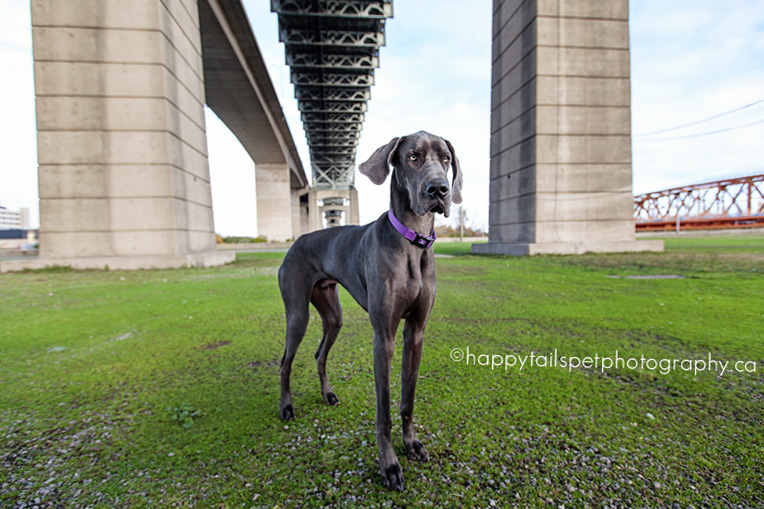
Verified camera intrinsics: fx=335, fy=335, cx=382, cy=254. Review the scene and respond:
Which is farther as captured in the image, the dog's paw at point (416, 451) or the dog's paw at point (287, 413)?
the dog's paw at point (287, 413)

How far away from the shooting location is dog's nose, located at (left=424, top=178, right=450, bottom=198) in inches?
59.9

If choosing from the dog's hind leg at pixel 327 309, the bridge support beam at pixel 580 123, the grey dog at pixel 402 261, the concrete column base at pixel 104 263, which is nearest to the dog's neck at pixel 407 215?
the grey dog at pixel 402 261

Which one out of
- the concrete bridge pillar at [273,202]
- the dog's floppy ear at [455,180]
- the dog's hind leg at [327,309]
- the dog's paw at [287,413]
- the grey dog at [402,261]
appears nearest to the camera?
the grey dog at [402,261]

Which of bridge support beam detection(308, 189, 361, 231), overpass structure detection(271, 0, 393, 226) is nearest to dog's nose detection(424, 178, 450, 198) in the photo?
overpass structure detection(271, 0, 393, 226)

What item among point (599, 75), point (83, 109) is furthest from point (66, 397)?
point (599, 75)

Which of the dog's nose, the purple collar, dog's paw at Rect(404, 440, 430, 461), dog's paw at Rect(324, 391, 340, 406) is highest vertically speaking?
the dog's nose

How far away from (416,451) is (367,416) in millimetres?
428

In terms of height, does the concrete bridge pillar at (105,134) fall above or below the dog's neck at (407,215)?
above

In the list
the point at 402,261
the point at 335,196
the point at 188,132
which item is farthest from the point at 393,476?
the point at 335,196

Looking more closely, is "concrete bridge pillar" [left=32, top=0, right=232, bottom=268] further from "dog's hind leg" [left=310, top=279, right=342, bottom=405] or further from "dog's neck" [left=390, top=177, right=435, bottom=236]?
"dog's neck" [left=390, top=177, right=435, bottom=236]

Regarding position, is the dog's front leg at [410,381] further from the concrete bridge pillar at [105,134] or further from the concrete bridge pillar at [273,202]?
the concrete bridge pillar at [273,202]

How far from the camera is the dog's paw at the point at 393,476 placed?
1521 millimetres

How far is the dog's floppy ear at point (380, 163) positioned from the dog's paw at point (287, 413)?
150cm

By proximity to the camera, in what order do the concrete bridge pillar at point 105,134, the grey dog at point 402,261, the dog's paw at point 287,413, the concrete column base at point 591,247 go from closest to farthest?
the grey dog at point 402,261 < the dog's paw at point 287,413 < the concrete bridge pillar at point 105,134 < the concrete column base at point 591,247
